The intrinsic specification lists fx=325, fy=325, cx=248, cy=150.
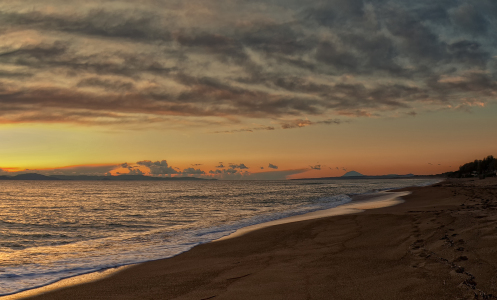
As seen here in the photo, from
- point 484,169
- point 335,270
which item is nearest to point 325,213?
point 335,270

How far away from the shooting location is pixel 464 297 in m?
5.27

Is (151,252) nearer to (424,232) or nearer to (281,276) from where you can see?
(281,276)

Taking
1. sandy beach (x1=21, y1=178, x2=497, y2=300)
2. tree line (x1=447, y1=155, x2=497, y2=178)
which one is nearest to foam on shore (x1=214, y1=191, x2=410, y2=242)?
Answer: sandy beach (x1=21, y1=178, x2=497, y2=300)

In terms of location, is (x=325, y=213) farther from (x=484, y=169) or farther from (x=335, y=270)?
(x=484, y=169)

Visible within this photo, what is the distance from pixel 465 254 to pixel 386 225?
22.1ft

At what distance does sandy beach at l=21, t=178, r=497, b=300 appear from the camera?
20.3ft

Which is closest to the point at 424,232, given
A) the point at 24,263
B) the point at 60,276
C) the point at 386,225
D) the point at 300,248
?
the point at 386,225

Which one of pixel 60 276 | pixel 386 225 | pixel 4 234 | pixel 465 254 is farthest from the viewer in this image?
pixel 4 234

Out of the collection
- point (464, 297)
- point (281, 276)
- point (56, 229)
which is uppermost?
point (464, 297)

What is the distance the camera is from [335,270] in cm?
788

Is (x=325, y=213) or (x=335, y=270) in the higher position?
(x=335, y=270)

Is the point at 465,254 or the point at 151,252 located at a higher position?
the point at 465,254

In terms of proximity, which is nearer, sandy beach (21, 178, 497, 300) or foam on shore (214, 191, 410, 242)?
sandy beach (21, 178, 497, 300)

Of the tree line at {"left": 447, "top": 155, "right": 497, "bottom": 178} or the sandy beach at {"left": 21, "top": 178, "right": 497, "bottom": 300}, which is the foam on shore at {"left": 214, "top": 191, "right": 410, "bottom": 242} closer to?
the sandy beach at {"left": 21, "top": 178, "right": 497, "bottom": 300}
